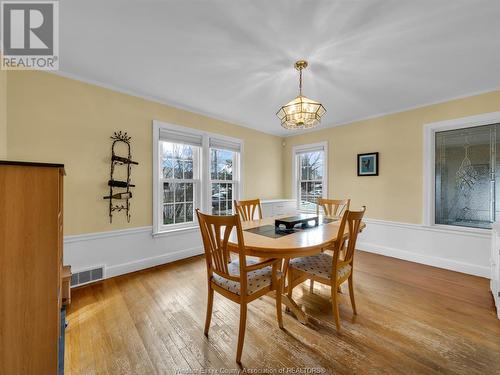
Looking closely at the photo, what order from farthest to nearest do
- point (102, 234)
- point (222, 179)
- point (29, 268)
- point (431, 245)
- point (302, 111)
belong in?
point (222, 179) < point (431, 245) < point (102, 234) < point (302, 111) < point (29, 268)

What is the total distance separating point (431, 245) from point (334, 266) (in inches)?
98.0

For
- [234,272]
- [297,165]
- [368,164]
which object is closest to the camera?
[234,272]

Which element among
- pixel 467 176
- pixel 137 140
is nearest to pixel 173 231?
pixel 137 140

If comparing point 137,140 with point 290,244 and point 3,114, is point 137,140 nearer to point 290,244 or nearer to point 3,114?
point 3,114

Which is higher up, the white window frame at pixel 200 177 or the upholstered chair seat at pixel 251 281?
the white window frame at pixel 200 177

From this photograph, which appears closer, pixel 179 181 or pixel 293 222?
pixel 293 222

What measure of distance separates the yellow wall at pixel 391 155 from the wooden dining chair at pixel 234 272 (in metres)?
2.83

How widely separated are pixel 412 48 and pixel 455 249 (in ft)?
9.06

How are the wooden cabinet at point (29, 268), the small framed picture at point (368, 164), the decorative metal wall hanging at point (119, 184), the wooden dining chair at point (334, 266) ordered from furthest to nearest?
1. the small framed picture at point (368, 164)
2. the decorative metal wall hanging at point (119, 184)
3. the wooden dining chair at point (334, 266)
4. the wooden cabinet at point (29, 268)

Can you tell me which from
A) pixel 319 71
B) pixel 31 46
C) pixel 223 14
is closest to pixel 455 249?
pixel 319 71

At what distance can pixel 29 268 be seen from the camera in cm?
103

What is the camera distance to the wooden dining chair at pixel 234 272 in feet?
4.84

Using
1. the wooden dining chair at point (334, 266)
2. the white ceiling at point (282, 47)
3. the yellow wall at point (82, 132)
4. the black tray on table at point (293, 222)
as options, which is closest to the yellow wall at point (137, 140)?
the yellow wall at point (82, 132)

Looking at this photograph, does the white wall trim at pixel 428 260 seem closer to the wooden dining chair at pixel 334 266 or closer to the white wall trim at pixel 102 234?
the wooden dining chair at pixel 334 266
